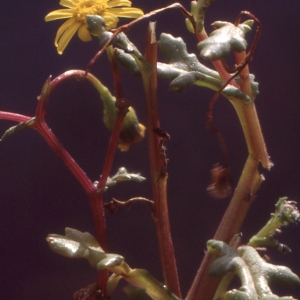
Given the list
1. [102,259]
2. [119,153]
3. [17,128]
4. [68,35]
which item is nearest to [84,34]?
[68,35]

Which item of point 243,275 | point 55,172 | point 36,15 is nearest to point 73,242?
point 243,275

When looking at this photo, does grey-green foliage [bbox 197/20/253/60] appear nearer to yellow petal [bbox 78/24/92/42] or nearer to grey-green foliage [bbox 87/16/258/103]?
grey-green foliage [bbox 87/16/258/103]

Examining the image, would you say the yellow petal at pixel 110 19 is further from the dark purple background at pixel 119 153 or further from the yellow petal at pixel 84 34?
the dark purple background at pixel 119 153

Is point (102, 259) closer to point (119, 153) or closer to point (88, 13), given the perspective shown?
point (88, 13)

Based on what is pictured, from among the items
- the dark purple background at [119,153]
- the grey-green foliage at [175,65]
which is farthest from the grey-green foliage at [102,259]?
the dark purple background at [119,153]

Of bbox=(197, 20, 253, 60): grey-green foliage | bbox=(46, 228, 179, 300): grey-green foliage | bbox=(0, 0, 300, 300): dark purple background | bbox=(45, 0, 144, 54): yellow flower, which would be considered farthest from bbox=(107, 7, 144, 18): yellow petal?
bbox=(0, 0, 300, 300): dark purple background
